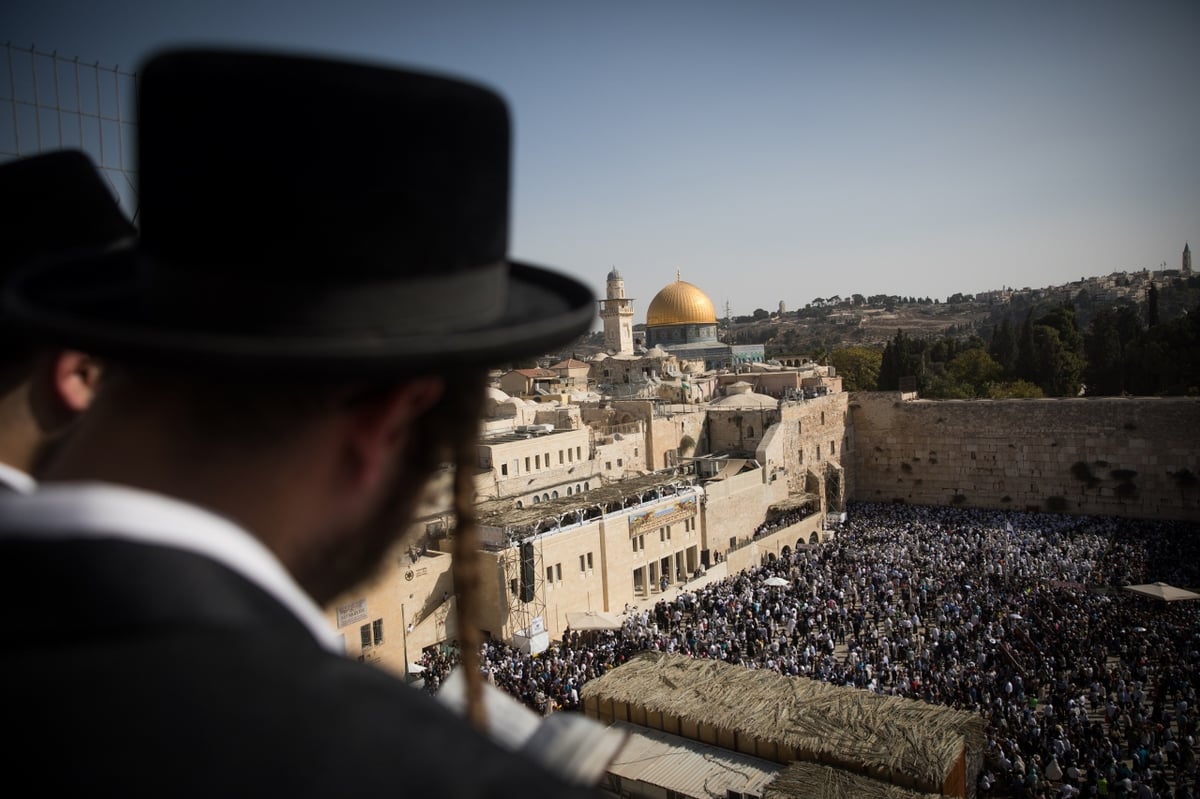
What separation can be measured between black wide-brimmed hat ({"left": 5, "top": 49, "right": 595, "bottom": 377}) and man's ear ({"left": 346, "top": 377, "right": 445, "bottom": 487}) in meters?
0.05

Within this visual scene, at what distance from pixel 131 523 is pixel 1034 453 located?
1418 inches

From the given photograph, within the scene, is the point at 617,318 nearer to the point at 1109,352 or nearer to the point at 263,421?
the point at 1109,352

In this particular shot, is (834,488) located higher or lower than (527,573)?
lower

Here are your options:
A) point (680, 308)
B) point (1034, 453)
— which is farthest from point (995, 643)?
point (680, 308)

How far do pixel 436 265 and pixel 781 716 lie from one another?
1163cm

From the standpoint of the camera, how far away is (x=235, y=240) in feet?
2.48

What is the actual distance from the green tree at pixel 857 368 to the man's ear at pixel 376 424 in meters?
53.4

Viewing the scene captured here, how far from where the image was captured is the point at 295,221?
756 millimetres

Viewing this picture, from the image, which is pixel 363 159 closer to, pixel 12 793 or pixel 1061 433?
pixel 12 793

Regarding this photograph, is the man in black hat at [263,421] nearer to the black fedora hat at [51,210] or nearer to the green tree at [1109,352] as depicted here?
the black fedora hat at [51,210]

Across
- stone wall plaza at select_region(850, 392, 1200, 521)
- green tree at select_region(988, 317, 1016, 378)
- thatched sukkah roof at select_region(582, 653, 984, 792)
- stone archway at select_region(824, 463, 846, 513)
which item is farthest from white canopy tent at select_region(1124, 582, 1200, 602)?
green tree at select_region(988, 317, 1016, 378)

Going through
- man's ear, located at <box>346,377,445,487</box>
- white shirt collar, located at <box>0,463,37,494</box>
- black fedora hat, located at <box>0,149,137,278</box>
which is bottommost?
white shirt collar, located at <box>0,463,37,494</box>

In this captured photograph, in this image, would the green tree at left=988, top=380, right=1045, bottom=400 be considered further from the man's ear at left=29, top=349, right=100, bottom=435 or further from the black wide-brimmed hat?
the black wide-brimmed hat

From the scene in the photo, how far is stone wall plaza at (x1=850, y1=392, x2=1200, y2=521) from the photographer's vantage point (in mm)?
29547
